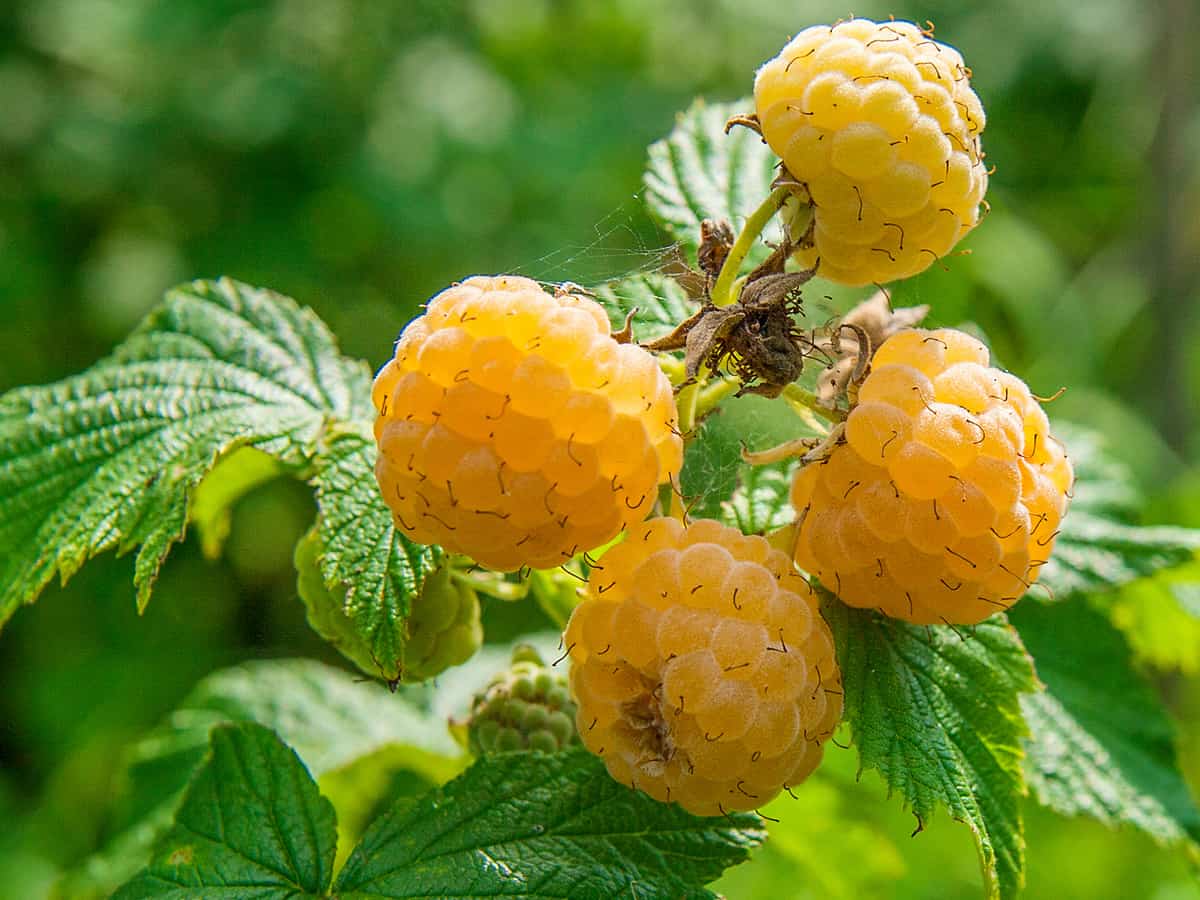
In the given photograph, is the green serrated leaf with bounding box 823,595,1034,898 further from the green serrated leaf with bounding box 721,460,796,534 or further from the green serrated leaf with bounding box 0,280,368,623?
the green serrated leaf with bounding box 0,280,368,623

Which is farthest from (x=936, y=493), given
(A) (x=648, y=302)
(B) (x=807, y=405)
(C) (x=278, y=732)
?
(C) (x=278, y=732)

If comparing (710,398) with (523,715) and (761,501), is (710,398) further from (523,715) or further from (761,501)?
(523,715)

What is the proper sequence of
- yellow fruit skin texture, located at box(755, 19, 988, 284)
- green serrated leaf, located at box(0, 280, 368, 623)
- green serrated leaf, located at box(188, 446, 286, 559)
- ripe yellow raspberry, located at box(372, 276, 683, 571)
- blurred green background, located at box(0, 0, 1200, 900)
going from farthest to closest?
blurred green background, located at box(0, 0, 1200, 900) < green serrated leaf, located at box(188, 446, 286, 559) < green serrated leaf, located at box(0, 280, 368, 623) < yellow fruit skin texture, located at box(755, 19, 988, 284) < ripe yellow raspberry, located at box(372, 276, 683, 571)

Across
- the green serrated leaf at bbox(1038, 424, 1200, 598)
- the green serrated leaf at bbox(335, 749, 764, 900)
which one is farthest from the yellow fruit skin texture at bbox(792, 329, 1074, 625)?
the green serrated leaf at bbox(1038, 424, 1200, 598)

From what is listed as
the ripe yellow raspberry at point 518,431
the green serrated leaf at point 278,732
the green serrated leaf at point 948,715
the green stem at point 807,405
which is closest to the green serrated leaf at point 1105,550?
the green serrated leaf at point 948,715

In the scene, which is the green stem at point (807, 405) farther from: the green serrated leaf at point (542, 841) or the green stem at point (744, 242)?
the green serrated leaf at point (542, 841)

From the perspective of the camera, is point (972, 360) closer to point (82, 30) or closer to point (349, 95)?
point (349, 95)

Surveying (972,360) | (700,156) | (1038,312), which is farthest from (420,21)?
(972,360)
